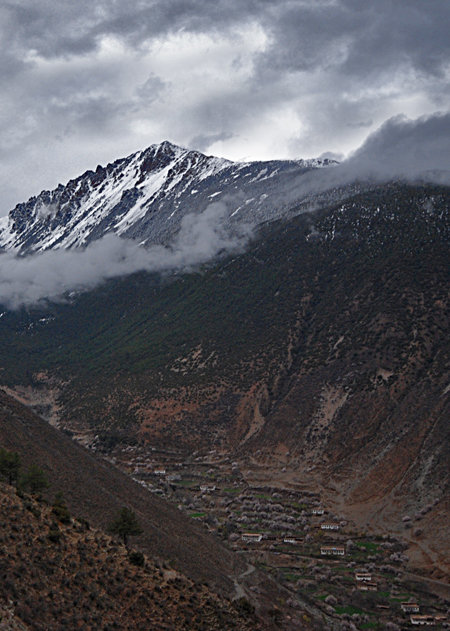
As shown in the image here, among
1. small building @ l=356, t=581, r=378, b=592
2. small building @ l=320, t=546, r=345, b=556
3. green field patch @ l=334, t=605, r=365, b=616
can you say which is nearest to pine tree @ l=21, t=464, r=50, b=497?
green field patch @ l=334, t=605, r=365, b=616

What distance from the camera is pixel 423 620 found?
43469mm

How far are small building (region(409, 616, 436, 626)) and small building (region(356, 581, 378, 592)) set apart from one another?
514 centimetres

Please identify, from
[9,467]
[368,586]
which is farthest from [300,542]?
[9,467]

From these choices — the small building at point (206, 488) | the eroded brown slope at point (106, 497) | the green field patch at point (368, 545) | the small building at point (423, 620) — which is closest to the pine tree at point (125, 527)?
the eroded brown slope at point (106, 497)

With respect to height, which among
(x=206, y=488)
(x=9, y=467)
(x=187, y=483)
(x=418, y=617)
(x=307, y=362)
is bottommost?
(x=418, y=617)

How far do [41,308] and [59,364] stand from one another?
48541 mm

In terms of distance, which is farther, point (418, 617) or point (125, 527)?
point (418, 617)

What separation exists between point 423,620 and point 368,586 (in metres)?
6.41

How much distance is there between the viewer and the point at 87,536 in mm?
31578

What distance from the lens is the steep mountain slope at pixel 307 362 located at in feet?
250

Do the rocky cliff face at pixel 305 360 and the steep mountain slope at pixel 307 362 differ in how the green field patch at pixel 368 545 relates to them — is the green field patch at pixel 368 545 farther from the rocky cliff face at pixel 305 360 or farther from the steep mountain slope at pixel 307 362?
the rocky cliff face at pixel 305 360

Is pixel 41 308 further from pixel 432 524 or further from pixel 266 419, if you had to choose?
pixel 432 524

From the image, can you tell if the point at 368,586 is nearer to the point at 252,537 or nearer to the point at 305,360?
the point at 252,537

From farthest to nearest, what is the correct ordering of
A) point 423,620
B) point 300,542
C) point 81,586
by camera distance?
point 300,542 < point 423,620 < point 81,586
